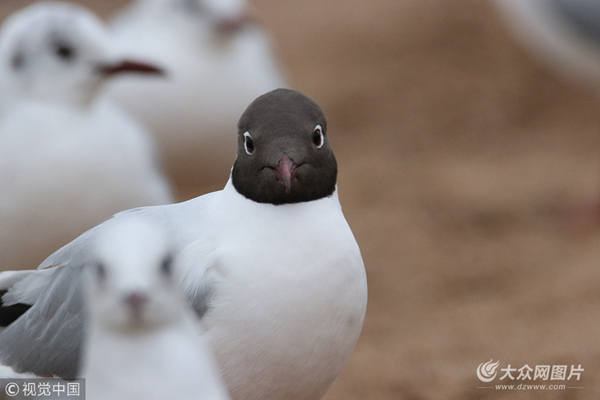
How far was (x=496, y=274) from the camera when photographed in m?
5.56

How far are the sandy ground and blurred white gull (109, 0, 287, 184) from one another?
625mm

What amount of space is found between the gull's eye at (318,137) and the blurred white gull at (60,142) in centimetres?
159

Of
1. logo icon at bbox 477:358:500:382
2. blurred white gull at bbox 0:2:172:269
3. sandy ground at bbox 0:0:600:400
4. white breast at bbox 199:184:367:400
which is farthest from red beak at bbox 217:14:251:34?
white breast at bbox 199:184:367:400

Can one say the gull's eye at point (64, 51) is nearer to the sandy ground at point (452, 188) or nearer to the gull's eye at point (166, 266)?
the sandy ground at point (452, 188)

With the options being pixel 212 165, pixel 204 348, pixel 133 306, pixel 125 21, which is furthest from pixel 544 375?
pixel 125 21

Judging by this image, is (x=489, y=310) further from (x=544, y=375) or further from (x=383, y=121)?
(x=383, y=121)

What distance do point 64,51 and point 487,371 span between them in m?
2.49

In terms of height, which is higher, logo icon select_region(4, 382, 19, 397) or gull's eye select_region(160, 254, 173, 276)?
gull's eye select_region(160, 254, 173, 276)

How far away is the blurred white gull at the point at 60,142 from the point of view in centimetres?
384

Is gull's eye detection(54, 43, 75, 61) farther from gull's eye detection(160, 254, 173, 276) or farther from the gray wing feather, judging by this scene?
gull's eye detection(160, 254, 173, 276)

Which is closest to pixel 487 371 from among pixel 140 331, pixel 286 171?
pixel 286 171

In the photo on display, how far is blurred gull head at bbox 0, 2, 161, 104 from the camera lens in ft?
14.0

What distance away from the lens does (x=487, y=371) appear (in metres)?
3.69

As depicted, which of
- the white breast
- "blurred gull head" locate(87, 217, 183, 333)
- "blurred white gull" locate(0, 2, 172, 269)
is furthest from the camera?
"blurred white gull" locate(0, 2, 172, 269)
